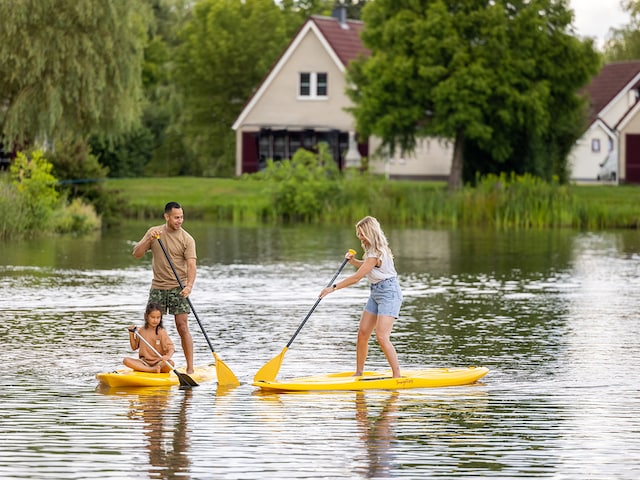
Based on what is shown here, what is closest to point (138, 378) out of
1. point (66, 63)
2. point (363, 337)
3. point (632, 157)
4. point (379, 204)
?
point (363, 337)

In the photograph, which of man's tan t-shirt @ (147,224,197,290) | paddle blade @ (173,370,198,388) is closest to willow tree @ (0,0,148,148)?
man's tan t-shirt @ (147,224,197,290)

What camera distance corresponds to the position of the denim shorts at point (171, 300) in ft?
51.2

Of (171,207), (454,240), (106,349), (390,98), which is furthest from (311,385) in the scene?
(390,98)

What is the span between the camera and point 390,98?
200 ft

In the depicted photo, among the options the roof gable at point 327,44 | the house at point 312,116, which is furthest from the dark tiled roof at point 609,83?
the roof gable at point 327,44

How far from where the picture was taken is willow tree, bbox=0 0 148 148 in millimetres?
46875

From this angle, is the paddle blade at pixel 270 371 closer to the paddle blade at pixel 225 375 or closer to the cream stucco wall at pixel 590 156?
the paddle blade at pixel 225 375

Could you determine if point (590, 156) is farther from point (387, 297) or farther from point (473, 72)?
point (387, 297)

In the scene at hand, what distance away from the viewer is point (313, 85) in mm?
74250

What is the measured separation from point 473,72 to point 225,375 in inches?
1776

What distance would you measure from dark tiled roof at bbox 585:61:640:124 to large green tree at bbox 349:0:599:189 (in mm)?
16306

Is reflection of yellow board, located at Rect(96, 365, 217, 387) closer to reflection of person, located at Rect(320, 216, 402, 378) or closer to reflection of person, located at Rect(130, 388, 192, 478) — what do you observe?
reflection of person, located at Rect(130, 388, 192, 478)

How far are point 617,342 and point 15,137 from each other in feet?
108

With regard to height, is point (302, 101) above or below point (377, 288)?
above
